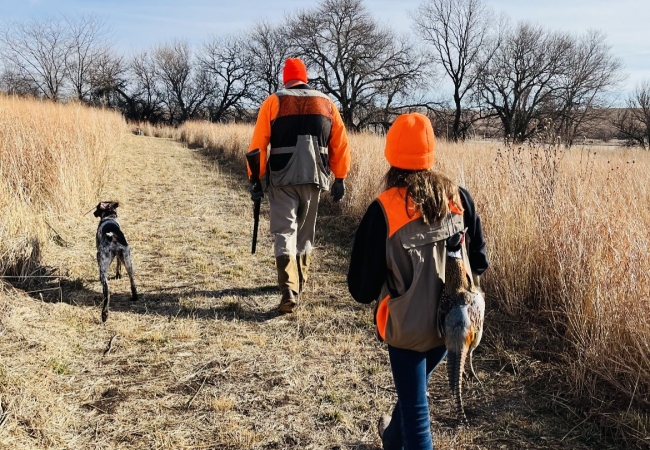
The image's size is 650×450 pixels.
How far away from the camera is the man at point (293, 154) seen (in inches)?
151

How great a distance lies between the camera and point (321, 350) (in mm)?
3359

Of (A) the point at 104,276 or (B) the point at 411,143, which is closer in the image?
(B) the point at 411,143

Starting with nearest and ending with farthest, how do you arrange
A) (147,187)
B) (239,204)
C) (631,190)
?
1. (631,190)
2. (239,204)
3. (147,187)

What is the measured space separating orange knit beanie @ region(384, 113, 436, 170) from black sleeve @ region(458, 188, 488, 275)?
239mm

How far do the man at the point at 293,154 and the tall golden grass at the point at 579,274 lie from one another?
1651mm

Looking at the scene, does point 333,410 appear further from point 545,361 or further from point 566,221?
point 566,221

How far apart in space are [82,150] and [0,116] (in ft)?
4.12

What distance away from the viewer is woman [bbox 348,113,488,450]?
5.56 ft

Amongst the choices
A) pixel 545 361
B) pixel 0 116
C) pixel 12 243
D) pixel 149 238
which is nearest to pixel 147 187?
pixel 0 116

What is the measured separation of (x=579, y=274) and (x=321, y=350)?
189 centimetres

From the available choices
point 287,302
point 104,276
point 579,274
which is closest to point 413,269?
point 579,274

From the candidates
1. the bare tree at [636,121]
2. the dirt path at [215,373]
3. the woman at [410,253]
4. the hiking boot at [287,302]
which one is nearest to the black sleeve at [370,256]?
the woman at [410,253]

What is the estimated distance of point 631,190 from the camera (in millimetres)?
4652

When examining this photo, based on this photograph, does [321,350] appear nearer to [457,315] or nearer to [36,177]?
[457,315]
